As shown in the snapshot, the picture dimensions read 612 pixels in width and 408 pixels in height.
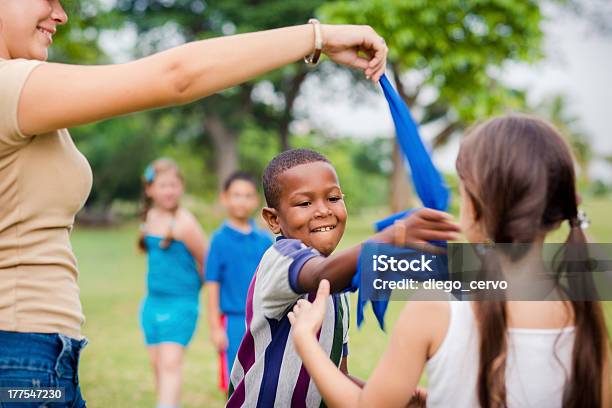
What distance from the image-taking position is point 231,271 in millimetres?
5379

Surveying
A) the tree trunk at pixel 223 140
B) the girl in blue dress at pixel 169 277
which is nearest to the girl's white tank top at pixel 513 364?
the girl in blue dress at pixel 169 277

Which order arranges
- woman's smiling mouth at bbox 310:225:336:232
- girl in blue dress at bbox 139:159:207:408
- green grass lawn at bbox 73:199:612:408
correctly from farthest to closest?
green grass lawn at bbox 73:199:612:408, girl in blue dress at bbox 139:159:207:408, woman's smiling mouth at bbox 310:225:336:232

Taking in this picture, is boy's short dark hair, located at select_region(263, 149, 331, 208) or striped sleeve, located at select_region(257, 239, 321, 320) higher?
boy's short dark hair, located at select_region(263, 149, 331, 208)

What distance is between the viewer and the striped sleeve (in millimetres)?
2072

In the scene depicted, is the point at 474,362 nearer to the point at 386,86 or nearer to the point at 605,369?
the point at 605,369

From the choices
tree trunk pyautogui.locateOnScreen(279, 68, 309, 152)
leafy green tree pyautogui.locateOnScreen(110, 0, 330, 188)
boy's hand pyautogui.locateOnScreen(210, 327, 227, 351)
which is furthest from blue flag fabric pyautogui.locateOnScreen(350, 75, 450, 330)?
tree trunk pyautogui.locateOnScreen(279, 68, 309, 152)

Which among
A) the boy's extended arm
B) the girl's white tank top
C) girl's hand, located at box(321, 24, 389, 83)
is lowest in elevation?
the girl's white tank top

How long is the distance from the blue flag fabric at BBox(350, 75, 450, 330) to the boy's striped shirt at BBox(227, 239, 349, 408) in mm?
246

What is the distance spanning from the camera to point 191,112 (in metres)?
30.8

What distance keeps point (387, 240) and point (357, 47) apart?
739 mm

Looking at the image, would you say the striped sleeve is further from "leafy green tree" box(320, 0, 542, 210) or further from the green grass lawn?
"leafy green tree" box(320, 0, 542, 210)

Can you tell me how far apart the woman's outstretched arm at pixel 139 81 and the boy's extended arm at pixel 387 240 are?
56 cm

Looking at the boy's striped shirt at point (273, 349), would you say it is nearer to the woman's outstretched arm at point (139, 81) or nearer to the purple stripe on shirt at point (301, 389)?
the purple stripe on shirt at point (301, 389)

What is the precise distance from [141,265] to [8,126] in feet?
56.4
